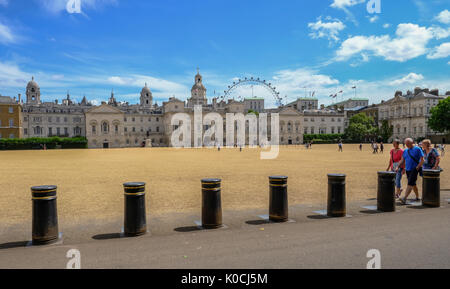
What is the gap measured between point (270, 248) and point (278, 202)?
2.04 m

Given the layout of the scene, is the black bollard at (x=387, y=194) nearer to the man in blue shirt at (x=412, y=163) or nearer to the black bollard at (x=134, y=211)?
the man in blue shirt at (x=412, y=163)

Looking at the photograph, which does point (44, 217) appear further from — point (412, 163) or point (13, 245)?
point (412, 163)

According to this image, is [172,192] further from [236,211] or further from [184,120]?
[184,120]

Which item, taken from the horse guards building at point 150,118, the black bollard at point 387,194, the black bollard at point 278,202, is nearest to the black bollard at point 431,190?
the black bollard at point 387,194

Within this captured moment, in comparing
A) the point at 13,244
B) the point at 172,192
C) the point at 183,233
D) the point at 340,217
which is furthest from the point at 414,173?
the point at 13,244

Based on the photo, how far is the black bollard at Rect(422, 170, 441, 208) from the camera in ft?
29.5

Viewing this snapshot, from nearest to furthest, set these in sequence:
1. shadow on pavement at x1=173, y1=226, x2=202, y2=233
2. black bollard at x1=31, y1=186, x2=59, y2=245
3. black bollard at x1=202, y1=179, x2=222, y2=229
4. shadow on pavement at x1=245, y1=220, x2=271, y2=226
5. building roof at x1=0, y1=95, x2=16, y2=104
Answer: black bollard at x1=31, y1=186, x2=59, y2=245, shadow on pavement at x1=173, y1=226, x2=202, y2=233, black bollard at x1=202, y1=179, x2=222, y2=229, shadow on pavement at x1=245, y1=220, x2=271, y2=226, building roof at x1=0, y1=95, x2=16, y2=104

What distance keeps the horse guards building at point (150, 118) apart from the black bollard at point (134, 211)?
271ft

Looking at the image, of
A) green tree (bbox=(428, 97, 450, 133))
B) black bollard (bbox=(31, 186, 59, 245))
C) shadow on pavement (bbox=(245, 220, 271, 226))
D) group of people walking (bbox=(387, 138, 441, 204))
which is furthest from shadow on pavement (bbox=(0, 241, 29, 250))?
green tree (bbox=(428, 97, 450, 133))

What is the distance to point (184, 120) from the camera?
98125 millimetres

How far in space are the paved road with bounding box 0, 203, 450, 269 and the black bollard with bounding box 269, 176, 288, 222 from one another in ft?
0.96

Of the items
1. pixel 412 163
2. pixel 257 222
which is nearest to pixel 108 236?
pixel 257 222

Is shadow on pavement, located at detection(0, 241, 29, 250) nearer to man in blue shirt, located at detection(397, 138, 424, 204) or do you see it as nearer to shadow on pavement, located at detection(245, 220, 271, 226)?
shadow on pavement, located at detection(245, 220, 271, 226)

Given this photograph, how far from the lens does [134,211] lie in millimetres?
6703
